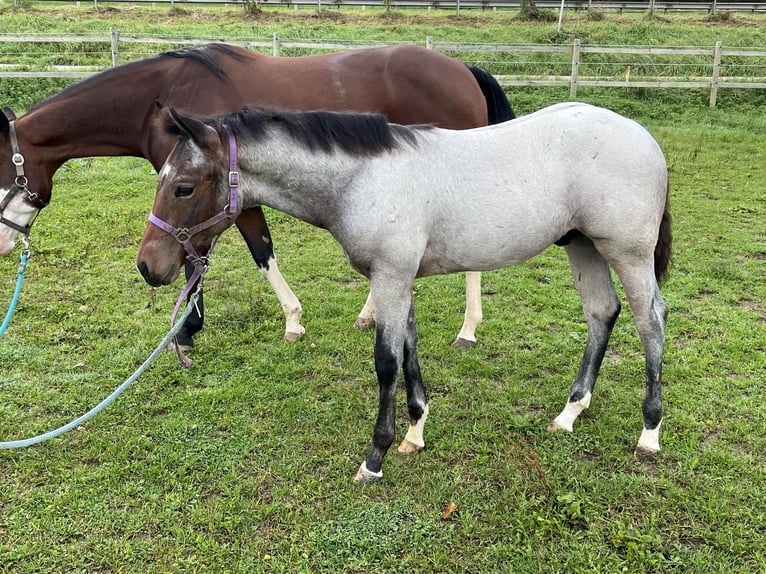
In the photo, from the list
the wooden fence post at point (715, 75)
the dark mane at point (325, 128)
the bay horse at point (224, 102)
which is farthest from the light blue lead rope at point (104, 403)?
the wooden fence post at point (715, 75)

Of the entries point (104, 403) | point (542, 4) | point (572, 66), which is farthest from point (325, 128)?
point (542, 4)

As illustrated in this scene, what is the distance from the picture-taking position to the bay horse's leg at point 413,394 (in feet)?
10.4

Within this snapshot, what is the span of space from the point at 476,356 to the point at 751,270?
3234 millimetres

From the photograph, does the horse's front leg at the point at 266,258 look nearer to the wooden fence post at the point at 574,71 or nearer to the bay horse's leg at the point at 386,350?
the bay horse's leg at the point at 386,350

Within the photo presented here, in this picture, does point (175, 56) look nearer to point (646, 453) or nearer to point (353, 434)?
point (353, 434)

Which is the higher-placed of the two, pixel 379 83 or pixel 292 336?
pixel 379 83

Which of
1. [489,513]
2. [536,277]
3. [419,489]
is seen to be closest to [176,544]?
[419,489]

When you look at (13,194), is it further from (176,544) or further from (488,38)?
(488,38)

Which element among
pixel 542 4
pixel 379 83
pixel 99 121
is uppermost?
pixel 542 4

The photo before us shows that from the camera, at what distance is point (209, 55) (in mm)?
4160

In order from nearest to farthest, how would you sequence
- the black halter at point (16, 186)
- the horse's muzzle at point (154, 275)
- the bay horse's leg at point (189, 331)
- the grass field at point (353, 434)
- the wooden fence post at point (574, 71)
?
1. the horse's muzzle at point (154, 275)
2. the grass field at point (353, 434)
3. the black halter at point (16, 186)
4. the bay horse's leg at point (189, 331)
5. the wooden fence post at point (574, 71)

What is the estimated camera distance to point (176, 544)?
260cm

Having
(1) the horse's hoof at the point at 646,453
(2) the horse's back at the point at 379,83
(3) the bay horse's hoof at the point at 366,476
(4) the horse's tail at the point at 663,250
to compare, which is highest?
(2) the horse's back at the point at 379,83

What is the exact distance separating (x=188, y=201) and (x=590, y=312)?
241 cm
